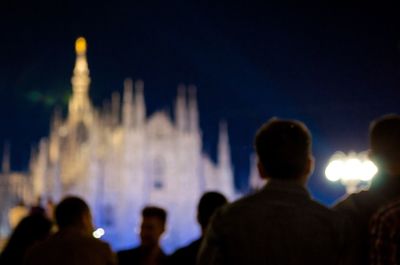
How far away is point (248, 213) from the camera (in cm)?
240

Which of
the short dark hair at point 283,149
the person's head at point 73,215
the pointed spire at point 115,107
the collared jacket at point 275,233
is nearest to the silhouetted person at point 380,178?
the collared jacket at point 275,233

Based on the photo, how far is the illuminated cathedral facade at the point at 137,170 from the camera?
1384 inches

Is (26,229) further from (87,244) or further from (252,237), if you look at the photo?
(252,237)

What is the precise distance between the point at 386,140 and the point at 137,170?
33.6m

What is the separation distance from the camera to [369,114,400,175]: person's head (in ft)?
8.90

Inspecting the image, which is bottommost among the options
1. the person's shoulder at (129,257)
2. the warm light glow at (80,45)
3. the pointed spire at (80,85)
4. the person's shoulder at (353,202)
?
the person's shoulder at (129,257)

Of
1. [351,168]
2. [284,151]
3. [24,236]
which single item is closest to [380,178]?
[284,151]

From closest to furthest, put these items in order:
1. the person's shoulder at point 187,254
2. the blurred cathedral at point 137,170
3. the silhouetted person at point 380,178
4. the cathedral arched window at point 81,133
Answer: the silhouetted person at point 380,178 → the person's shoulder at point 187,254 → the blurred cathedral at point 137,170 → the cathedral arched window at point 81,133

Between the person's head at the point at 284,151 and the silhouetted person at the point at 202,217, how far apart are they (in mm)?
1864

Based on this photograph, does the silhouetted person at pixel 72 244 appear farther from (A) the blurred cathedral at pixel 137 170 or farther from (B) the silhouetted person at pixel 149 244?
(A) the blurred cathedral at pixel 137 170

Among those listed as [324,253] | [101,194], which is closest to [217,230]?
[324,253]

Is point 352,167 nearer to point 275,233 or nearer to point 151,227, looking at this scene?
point 151,227

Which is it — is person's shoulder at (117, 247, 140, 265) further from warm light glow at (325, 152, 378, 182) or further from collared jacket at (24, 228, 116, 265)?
warm light glow at (325, 152, 378, 182)

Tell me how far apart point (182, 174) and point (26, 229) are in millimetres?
32233
